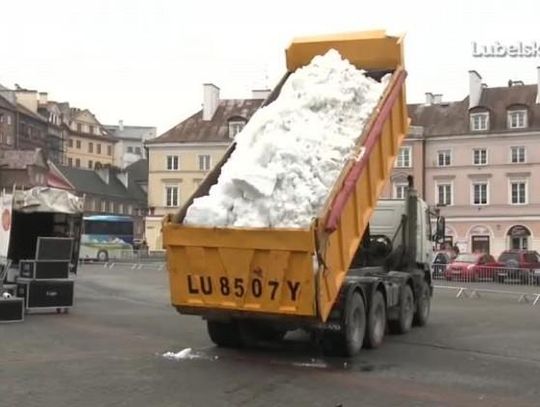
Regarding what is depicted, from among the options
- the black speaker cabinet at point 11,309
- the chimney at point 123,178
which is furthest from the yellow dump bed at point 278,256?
the chimney at point 123,178

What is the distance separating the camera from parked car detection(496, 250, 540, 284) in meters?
35.5

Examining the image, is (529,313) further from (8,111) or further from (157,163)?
(8,111)

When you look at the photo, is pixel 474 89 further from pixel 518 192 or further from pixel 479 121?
pixel 518 192

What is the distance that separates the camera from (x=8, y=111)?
104250 millimetres

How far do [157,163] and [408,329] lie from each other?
63.8 m

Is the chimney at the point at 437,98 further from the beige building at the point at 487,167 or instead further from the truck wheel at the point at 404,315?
the truck wheel at the point at 404,315

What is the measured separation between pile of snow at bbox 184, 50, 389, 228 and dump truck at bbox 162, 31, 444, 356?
22 cm

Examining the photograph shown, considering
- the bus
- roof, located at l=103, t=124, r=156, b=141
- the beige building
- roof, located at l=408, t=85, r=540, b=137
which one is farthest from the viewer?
roof, located at l=103, t=124, r=156, b=141

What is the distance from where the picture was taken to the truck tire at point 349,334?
37.9 ft

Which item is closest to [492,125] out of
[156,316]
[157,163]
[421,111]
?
[421,111]

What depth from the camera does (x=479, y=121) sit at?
67.1 metres

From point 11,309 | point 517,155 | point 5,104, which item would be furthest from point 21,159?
point 11,309

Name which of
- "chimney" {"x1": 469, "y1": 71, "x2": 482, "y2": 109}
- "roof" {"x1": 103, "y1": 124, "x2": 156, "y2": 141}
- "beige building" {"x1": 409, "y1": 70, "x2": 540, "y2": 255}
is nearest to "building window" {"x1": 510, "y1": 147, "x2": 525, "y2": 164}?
"beige building" {"x1": 409, "y1": 70, "x2": 540, "y2": 255}

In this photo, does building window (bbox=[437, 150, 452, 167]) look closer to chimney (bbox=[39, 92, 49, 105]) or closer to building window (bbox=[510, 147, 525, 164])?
building window (bbox=[510, 147, 525, 164])
